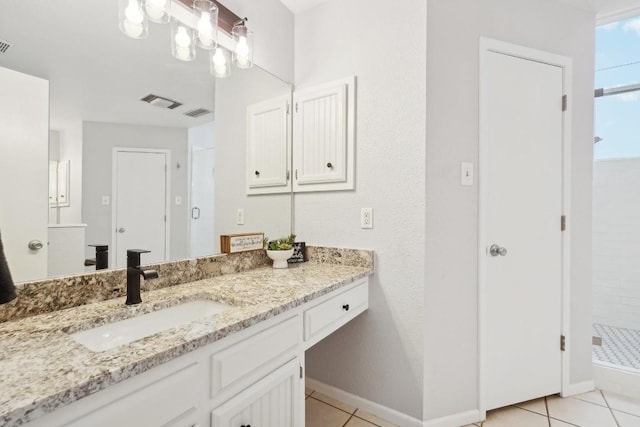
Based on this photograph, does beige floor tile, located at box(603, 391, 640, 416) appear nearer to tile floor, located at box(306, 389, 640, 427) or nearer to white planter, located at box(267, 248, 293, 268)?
tile floor, located at box(306, 389, 640, 427)

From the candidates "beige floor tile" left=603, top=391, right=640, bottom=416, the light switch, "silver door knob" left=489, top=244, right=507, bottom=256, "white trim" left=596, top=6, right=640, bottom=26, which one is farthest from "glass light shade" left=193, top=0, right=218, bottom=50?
"beige floor tile" left=603, top=391, right=640, bottom=416

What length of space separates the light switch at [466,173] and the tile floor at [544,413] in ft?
4.24

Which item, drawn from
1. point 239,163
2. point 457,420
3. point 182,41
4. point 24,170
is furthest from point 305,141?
point 457,420

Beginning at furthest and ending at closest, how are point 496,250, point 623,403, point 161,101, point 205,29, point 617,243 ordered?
point 617,243 → point 623,403 → point 496,250 → point 205,29 → point 161,101

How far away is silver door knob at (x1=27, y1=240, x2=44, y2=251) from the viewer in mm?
994

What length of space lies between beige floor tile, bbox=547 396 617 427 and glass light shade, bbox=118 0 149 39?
280cm

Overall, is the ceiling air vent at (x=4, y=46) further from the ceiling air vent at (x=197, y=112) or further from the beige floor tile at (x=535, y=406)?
the beige floor tile at (x=535, y=406)

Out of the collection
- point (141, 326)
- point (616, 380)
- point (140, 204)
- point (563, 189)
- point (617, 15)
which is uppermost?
point (617, 15)

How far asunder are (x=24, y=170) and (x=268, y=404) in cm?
107

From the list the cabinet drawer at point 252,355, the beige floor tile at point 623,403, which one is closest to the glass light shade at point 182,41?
the cabinet drawer at point 252,355

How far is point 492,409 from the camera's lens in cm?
175

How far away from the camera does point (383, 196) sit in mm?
1710

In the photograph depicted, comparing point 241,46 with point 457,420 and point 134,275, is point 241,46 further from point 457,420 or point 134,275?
point 457,420

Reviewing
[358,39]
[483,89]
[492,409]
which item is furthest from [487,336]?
[358,39]
